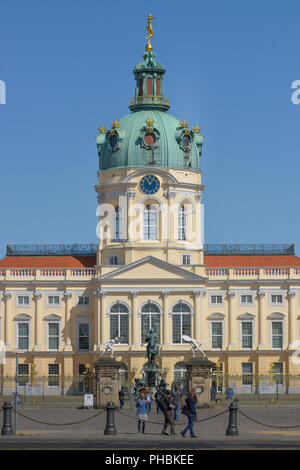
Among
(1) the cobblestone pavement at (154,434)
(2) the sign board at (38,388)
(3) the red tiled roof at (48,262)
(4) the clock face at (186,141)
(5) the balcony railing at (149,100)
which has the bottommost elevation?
(1) the cobblestone pavement at (154,434)

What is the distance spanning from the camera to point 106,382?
68.5 metres

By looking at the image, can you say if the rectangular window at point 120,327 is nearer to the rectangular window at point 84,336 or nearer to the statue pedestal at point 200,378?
the rectangular window at point 84,336

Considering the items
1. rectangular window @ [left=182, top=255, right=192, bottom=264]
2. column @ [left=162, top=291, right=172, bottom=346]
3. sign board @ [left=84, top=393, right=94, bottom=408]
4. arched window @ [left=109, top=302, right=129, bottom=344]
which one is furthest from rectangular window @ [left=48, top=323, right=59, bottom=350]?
sign board @ [left=84, top=393, right=94, bottom=408]

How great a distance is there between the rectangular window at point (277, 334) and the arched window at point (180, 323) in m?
7.62

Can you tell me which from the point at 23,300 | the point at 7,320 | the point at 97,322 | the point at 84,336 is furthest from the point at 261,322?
the point at 7,320

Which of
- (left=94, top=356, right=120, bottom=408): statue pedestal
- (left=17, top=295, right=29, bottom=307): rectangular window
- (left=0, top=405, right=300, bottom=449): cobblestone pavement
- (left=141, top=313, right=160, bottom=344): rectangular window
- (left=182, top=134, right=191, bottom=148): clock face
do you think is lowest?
(left=0, top=405, right=300, bottom=449): cobblestone pavement

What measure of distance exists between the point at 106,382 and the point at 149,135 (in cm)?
3831

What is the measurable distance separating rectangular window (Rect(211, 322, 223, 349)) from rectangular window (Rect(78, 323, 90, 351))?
34.1 ft

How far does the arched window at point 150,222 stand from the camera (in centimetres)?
10294

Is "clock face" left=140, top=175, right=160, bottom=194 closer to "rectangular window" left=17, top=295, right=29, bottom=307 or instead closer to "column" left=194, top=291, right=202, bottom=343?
"column" left=194, top=291, right=202, bottom=343

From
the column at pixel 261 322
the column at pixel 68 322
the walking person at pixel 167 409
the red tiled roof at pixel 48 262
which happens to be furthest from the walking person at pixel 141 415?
the red tiled roof at pixel 48 262

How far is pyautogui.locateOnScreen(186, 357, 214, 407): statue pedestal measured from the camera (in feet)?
223
